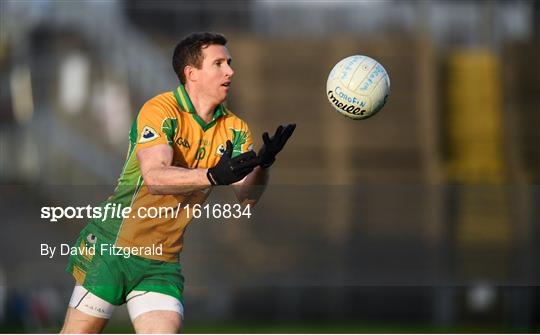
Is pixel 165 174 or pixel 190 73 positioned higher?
pixel 190 73

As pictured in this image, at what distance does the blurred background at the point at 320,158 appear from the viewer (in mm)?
19578

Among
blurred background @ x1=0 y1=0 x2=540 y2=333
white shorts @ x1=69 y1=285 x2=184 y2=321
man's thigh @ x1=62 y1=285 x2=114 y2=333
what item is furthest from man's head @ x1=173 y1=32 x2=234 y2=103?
blurred background @ x1=0 y1=0 x2=540 y2=333

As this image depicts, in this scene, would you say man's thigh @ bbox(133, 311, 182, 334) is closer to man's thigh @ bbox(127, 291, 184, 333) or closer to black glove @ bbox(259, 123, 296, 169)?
man's thigh @ bbox(127, 291, 184, 333)

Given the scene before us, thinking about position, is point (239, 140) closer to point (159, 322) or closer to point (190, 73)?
point (190, 73)

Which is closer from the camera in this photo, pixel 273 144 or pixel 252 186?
pixel 273 144

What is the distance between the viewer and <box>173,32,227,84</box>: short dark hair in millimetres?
7137

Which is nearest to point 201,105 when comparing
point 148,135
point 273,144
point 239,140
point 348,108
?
point 239,140

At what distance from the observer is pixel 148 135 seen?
691cm

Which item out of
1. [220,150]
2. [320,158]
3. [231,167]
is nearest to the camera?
[231,167]

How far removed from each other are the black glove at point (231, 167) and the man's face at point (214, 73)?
59 cm

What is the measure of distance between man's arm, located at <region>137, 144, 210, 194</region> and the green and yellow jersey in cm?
11

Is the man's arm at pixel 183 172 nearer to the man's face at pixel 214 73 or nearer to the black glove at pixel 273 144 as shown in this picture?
the black glove at pixel 273 144

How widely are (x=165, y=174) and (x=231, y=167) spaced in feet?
1.44

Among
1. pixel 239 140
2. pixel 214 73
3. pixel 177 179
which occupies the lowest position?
pixel 177 179
